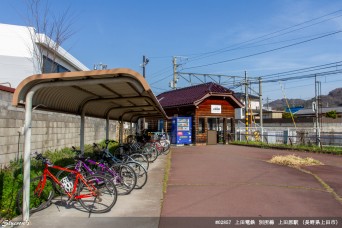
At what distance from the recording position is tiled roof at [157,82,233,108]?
22.2 meters

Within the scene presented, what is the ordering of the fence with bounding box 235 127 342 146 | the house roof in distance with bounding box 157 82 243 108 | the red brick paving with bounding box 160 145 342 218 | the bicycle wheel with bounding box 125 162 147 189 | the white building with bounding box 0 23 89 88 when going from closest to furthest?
the red brick paving with bounding box 160 145 342 218
the bicycle wheel with bounding box 125 162 147 189
the white building with bounding box 0 23 89 88
the fence with bounding box 235 127 342 146
the house roof in distance with bounding box 157 82 243 108

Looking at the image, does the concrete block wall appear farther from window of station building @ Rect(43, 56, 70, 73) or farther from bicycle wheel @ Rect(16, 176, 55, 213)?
window of station building @ Rect(43, 56, 70, 73)

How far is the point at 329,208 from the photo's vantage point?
237 inches

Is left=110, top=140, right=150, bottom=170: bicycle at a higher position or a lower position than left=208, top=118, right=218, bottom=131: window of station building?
lower

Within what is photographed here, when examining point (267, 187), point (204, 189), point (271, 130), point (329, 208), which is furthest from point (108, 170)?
point (271, 130)

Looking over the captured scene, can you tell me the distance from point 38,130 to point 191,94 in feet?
48.1

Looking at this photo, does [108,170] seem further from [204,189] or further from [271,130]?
[271,130]

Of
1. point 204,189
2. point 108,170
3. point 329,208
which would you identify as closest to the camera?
point 329,208

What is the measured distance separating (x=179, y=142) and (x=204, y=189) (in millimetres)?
13787

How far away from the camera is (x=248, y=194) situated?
22.9ft

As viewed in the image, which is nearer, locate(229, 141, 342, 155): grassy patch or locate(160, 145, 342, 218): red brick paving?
locate(160, 145, 342, 218): red brick paving

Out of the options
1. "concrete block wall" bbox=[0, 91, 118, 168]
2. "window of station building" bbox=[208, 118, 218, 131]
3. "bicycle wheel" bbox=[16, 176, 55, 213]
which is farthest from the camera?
"window of station building" bbox=[208, 118, 218, 131]

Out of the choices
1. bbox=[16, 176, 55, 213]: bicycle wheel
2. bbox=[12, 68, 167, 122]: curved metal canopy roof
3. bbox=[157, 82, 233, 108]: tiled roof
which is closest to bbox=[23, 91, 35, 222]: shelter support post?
bbox=[12, 68, 167, 122]: curved metal canopy roof

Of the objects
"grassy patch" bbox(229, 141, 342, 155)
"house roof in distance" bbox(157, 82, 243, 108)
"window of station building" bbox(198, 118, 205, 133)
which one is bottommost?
"grassy patch" bbox(229, 141, 342, 155)
